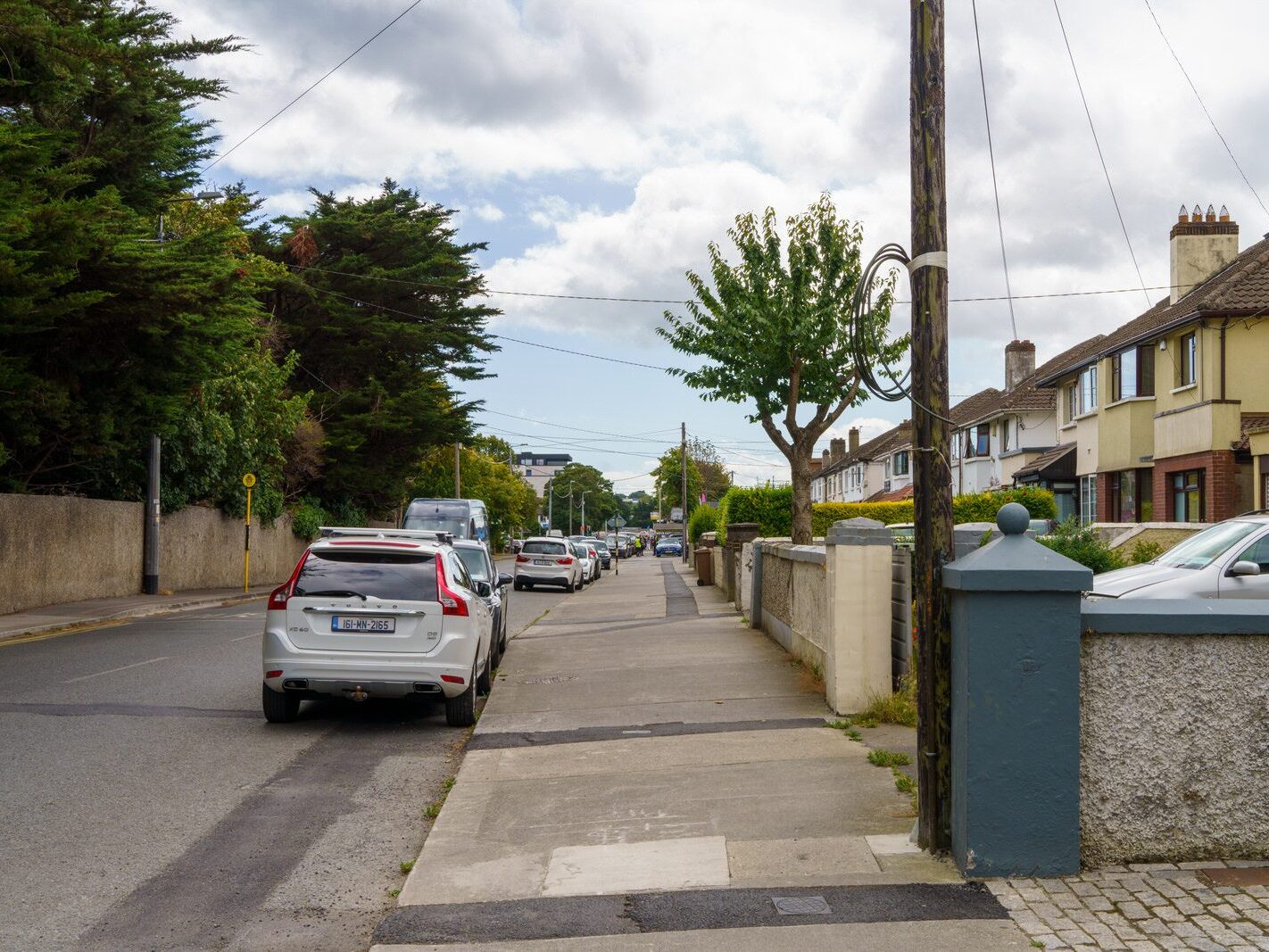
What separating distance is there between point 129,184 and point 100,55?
28.6 feet

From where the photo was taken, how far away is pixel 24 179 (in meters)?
18.2

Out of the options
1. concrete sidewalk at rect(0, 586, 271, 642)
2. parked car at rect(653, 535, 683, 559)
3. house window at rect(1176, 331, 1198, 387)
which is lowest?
parked car at rect(653, 535, 683, 559)

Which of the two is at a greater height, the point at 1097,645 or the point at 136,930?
the point at 1097,645

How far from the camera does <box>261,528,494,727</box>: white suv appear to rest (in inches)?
397

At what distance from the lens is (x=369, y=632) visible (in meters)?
10.2

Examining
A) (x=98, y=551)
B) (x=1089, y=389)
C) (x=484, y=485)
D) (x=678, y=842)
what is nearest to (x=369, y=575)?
(x=678, y=842)

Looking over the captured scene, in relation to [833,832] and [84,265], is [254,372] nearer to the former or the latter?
[84,265]

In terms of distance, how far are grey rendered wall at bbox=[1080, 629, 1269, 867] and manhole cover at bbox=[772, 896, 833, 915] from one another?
130cm

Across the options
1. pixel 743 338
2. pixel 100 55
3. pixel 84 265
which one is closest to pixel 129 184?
pixel 84 265

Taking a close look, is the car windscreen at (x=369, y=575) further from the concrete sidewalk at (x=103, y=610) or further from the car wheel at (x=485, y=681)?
the concrete sidewalk at (x=103, y=610)

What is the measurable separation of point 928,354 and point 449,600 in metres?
5.37

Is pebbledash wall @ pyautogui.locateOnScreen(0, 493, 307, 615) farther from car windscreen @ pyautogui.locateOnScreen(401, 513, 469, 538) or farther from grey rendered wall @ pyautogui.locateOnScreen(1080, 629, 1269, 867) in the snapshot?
grey rendered wall @ pyautogui.locateOnScreen(1080, 629, 1269, 867)

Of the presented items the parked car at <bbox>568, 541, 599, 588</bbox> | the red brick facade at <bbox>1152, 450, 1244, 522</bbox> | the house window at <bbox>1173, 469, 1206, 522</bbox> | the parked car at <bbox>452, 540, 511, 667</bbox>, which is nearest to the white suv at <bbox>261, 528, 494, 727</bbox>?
the parked car at <bbox>452, 540, 511, 667</bbox>

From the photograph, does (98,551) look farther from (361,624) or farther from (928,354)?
(928,354)
